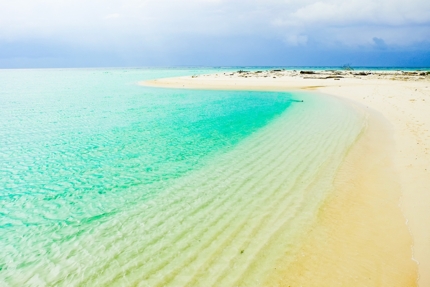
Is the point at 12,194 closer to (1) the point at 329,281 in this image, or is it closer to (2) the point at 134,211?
(2) the point at 134,211

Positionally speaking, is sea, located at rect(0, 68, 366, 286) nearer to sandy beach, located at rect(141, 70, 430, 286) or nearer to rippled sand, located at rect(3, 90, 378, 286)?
rippled sand, located at rect(3, 90, 378, 286)

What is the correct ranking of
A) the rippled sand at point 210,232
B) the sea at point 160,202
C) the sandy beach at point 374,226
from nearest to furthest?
the sandy beach at point 374,226 → the rippled sand at point 210,232 → the sea at point 160,202

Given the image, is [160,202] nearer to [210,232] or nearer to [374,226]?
[210,232]

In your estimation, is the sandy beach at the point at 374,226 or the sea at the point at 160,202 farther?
the sea at the point at 160,202

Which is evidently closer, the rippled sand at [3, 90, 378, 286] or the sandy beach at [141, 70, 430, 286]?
the sandy beach at [141, 70, 430, 286]

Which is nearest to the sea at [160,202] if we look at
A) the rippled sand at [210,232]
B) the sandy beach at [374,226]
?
the rippled sand at [210,232]

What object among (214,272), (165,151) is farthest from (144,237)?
(165,151)

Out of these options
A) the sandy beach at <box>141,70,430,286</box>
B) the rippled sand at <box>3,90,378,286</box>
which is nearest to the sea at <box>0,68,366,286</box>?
the rippled sand at <box>3,90,378,286</box>

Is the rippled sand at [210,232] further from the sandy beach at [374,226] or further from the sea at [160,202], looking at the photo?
the sandy beach at [374,226]
